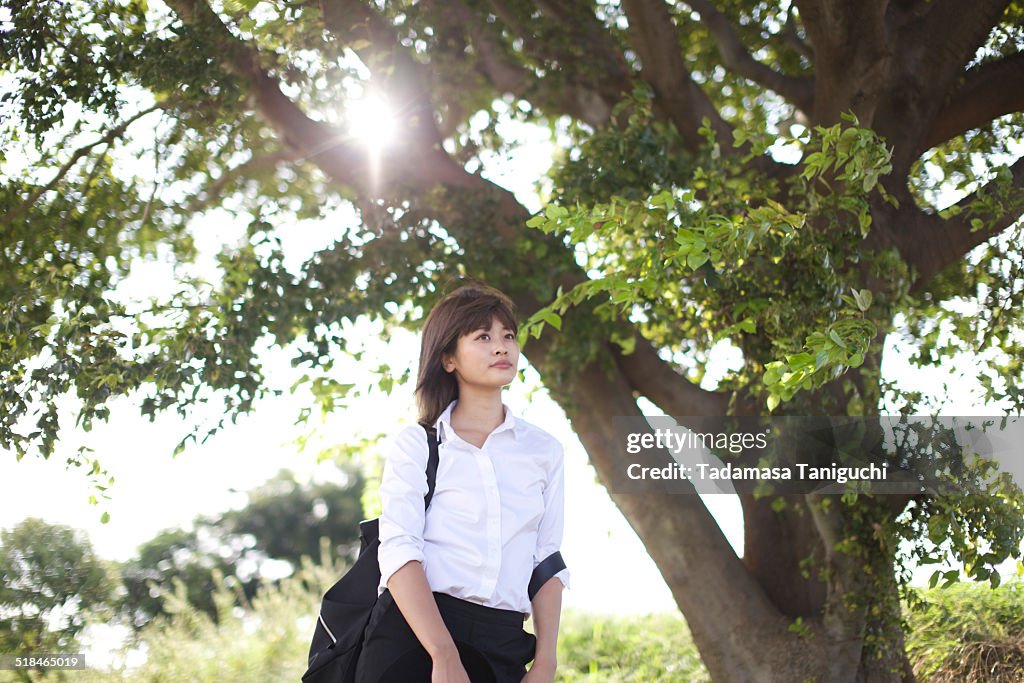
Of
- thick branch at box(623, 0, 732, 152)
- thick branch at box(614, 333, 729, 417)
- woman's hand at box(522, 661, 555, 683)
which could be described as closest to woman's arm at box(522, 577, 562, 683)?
woman's hand at box(522, 661, 555, 683)

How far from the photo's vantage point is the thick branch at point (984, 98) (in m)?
5.20

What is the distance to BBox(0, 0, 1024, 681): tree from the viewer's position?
13.5 feet

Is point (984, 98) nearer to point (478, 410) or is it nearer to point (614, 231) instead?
point (614, 231)

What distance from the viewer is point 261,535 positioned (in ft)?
90.8

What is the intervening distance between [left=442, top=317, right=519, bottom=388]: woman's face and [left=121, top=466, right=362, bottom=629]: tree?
67.0ft

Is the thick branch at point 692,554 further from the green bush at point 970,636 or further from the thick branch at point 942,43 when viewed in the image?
the thick branch at point 942,43

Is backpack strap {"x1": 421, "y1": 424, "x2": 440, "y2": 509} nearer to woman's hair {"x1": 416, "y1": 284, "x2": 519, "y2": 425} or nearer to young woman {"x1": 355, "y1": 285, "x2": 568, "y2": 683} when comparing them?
young woman {"x1": 355, "y1": 285, "x2": 568, "y2": 683}

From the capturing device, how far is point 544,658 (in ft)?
7.65

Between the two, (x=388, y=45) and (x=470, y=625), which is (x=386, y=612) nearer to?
(x=470, y=625)

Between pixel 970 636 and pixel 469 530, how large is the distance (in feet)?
12.1

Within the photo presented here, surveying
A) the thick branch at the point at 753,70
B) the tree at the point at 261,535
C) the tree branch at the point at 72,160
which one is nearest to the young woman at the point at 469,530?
the tree branch at the point at 72,160

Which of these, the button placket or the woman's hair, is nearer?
the button placket

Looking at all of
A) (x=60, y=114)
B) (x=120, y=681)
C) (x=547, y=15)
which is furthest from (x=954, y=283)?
(x=120, y=681)

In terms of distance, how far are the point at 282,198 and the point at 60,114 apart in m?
2.93
